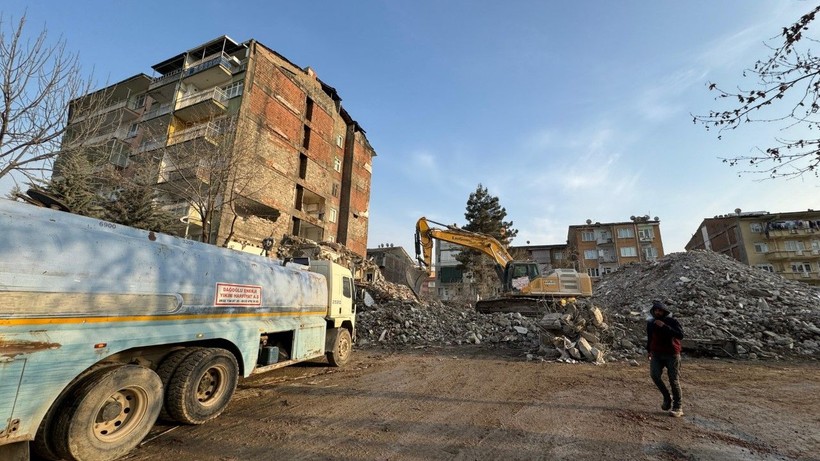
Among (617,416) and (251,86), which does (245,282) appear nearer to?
(617,416)

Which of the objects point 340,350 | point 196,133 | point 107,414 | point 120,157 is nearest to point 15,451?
point 107,414

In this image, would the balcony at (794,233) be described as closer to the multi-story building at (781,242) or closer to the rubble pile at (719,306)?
the multi-story building at (781,242)

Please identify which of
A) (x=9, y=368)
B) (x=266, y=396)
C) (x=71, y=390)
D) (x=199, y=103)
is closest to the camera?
(x=9, y=368)

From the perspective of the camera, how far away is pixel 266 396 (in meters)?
6.39

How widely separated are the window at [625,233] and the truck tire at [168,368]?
57.4m

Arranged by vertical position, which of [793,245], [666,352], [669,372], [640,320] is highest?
[793,245]

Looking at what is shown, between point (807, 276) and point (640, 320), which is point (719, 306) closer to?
point (640, 320)

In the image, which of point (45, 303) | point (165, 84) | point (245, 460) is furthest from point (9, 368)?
point (165, 84)

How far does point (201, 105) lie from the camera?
2611 centimetres

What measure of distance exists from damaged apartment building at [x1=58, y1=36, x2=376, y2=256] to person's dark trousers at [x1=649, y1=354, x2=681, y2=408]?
61.7 feet

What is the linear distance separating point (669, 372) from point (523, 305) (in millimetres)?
11881

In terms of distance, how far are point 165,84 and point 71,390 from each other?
33.0m

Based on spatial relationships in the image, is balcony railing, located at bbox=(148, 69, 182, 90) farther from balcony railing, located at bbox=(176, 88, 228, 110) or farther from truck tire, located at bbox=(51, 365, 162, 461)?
truck tire, located at bbox=(51, 365, 162, 461)

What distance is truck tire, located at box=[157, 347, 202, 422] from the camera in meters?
4.54
